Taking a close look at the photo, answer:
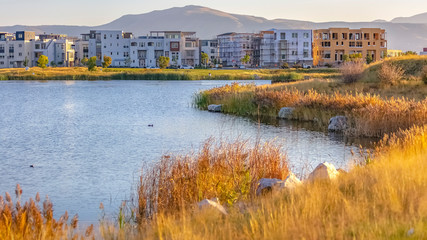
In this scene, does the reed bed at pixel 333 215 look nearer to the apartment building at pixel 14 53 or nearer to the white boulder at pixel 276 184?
the white boulder at pixel 276 184

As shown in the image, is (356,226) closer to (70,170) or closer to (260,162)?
(260,162)

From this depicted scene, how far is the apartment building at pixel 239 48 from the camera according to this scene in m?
148

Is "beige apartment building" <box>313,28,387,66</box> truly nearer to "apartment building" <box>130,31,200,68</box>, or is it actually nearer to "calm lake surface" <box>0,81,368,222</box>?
"apartment building" <box>130,31,200,68</box>

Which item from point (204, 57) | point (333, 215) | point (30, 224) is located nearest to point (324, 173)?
point (333, 215)

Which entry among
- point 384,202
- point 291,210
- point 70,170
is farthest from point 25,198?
point 384,202

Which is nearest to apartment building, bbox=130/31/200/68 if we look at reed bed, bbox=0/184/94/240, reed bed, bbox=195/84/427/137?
reed bed, bbox=195/84/427/137

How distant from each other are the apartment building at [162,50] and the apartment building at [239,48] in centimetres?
1116

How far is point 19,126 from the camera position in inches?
1198

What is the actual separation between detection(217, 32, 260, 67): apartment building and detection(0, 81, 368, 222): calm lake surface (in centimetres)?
10741

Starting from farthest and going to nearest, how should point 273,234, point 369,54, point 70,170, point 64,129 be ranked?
point 369,54 < point 64,129 < point 70,170 < point 273,234

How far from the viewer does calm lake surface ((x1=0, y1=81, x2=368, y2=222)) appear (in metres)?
14.9

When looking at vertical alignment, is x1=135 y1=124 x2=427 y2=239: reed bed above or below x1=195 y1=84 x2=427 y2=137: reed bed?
below

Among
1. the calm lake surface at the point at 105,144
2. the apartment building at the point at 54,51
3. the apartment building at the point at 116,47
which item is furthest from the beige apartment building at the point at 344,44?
the calm lake surface at the point at 105,144

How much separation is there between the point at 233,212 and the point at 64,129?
21.5m
